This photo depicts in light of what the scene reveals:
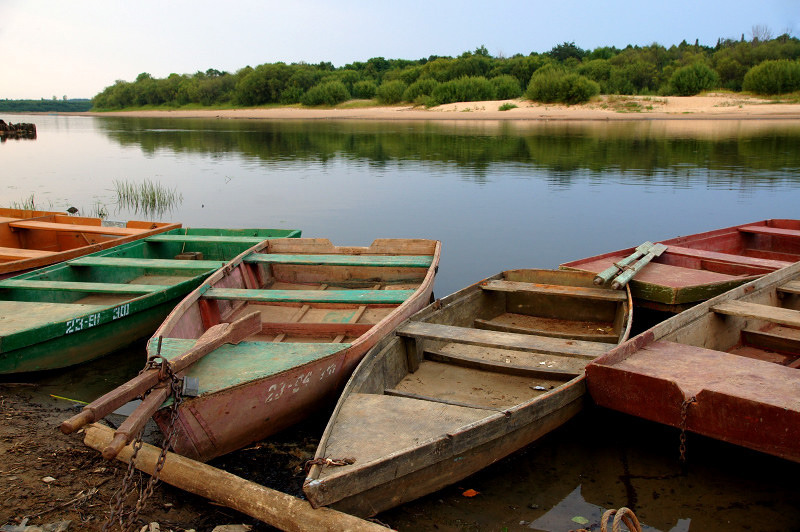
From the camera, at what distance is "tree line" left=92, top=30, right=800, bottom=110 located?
50.8m

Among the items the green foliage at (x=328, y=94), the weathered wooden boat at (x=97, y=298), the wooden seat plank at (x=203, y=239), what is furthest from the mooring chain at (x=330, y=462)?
the green foliage at (x=328, y=94)

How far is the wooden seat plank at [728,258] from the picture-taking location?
752 centimetres

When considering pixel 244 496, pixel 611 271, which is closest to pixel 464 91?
pixel 611 271

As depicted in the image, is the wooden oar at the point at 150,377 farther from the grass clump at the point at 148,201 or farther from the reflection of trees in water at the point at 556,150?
the reflection of trees in water at the point at 556,150

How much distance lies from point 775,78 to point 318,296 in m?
53.8

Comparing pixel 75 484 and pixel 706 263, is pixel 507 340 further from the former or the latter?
pixel 706 263

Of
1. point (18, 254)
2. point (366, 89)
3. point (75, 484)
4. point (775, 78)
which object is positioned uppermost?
point (366, 89)

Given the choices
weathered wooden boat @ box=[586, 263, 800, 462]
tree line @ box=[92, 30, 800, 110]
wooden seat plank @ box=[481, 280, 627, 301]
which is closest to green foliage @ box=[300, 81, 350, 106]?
tree line @ box=[92, 30, 800, 110]

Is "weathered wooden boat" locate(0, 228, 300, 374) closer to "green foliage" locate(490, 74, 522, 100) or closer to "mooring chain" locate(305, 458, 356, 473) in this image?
"mooring chain" locate(305, 458, 356, 473)

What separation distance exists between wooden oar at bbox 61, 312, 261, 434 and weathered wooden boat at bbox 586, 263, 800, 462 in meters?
2.58

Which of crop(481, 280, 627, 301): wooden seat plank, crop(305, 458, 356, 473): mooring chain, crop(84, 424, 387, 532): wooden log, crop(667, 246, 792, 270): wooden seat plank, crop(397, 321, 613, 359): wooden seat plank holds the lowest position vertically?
crop(84, 424, 387, 532): wooden log

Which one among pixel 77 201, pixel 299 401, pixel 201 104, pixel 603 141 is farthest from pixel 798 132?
pixel 201 104

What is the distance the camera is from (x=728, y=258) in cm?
787

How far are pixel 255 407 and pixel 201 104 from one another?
88615 millimetres
